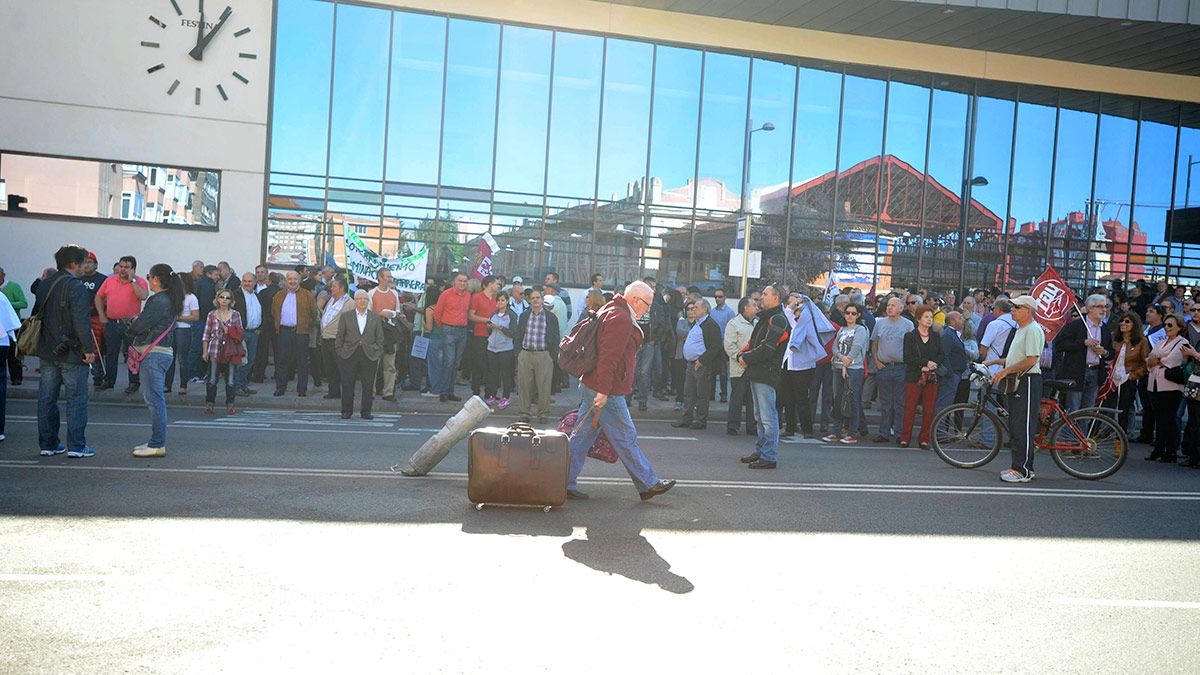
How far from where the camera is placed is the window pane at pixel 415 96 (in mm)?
21875

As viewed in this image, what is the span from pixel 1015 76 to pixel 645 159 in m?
9.46

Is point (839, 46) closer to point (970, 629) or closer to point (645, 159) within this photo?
point (645, 159)

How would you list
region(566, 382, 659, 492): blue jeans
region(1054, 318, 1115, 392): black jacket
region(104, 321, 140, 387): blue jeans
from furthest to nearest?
region(104, 321, 140, 387): blue jeans, region(1054, 318, 1115, 392): black jacket, region(566, 382, 659, 492): blue jeans

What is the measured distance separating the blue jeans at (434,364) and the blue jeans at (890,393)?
6.68 metres

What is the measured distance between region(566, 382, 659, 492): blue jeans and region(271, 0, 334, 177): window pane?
14.7 meters

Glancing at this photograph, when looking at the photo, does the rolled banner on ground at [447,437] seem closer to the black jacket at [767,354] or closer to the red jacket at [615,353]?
the red jacket at [615,353]

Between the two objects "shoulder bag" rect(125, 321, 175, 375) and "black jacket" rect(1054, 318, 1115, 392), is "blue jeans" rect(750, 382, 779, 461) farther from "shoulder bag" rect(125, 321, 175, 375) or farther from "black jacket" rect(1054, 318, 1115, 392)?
"shoulder bag" rect(125, 321, 175, 375)

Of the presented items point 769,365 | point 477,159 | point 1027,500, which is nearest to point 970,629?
point 1027,500

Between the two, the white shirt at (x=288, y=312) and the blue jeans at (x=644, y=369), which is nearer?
the white shirt at (x=288, y=312)

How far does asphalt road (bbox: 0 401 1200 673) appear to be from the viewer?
494 cm

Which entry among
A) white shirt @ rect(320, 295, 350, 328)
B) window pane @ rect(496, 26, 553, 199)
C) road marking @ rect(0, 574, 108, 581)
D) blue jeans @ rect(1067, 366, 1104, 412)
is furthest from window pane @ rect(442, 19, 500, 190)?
road marking @ rect(0, 574, 108, 581)

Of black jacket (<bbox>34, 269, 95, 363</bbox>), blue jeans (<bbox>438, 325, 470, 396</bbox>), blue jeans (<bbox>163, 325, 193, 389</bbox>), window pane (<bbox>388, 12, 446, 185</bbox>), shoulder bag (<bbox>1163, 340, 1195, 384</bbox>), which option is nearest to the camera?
black jacket (<bbox>34, 269, 95, 363</bbox>)

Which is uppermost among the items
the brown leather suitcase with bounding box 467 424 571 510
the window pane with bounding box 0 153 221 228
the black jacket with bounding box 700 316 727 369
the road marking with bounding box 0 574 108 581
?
the window pane with bounding box 0 153 221 228

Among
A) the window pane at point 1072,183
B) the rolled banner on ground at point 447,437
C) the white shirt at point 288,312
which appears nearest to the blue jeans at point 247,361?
the white shirt at point 288,312
